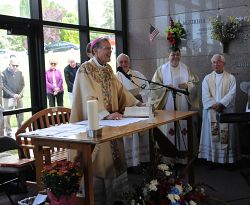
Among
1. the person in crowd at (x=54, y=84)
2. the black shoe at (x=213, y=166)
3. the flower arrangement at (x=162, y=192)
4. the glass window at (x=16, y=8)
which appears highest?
the glass window at (x=16, y=8)

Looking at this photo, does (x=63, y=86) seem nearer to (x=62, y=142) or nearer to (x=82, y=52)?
(x=82, y=52)

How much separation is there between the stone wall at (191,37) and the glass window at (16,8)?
2.32 m

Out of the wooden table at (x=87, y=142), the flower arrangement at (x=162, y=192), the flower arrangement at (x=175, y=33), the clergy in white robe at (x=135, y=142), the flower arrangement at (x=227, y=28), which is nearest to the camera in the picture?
the wooden table at (x=87, y=142)

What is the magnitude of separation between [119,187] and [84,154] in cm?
117

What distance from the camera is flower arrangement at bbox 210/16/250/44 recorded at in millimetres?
5545

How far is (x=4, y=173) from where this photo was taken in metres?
3.36

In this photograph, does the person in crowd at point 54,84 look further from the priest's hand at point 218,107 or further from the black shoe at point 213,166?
the black shoe at point 213,166

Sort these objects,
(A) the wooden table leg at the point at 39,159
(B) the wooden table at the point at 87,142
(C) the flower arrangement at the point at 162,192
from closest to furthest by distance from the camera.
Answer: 1. (B) the wooden table at the point at 87,142
2. (A) the wooden table leg at the point at 39,159
3. (C) the flower arrangement at the point at 162,192

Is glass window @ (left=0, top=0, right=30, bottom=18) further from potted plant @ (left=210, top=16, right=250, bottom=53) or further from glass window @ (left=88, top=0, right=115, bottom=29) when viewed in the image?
potted plant @ (left=210, top=16, right=250, bottom=53)

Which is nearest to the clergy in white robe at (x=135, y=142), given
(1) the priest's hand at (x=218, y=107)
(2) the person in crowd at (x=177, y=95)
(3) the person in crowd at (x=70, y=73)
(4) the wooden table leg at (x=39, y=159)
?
(2) the person in crowd at (x=177, y=95)

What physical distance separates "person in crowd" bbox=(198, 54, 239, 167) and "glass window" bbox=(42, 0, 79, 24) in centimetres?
214

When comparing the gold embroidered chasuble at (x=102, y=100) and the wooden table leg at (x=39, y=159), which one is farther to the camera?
the gold embroidered chasuble at (x=102, y=100)

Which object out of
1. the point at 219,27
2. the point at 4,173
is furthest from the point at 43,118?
the point at 219,27

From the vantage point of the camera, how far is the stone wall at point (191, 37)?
5645mm
